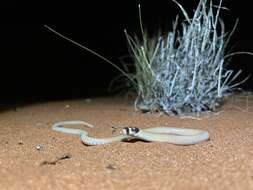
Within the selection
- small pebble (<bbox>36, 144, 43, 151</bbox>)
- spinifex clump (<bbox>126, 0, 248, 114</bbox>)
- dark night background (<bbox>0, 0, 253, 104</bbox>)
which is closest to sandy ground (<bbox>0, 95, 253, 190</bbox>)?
small pebble (<bbox>36, 144, 43, 151</bbox>)

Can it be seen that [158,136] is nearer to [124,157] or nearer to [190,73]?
[124,157]

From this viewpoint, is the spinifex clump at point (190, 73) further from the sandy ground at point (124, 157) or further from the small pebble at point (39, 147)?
the small pebble at point (39, 147)

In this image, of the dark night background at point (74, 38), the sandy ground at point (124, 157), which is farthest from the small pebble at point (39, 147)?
the dark night background at point (74, 38)

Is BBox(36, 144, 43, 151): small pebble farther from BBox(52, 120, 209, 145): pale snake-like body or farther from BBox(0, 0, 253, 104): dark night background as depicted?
BBox(0, 0, 253, 104): dark night background

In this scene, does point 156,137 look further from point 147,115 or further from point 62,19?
point 62,19

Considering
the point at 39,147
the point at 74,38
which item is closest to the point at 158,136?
the point at 39,147

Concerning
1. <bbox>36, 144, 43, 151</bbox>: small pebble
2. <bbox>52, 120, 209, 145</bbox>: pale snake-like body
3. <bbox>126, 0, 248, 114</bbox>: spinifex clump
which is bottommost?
<bbox>36, 144, 43, 151</bbox>: small pebble
